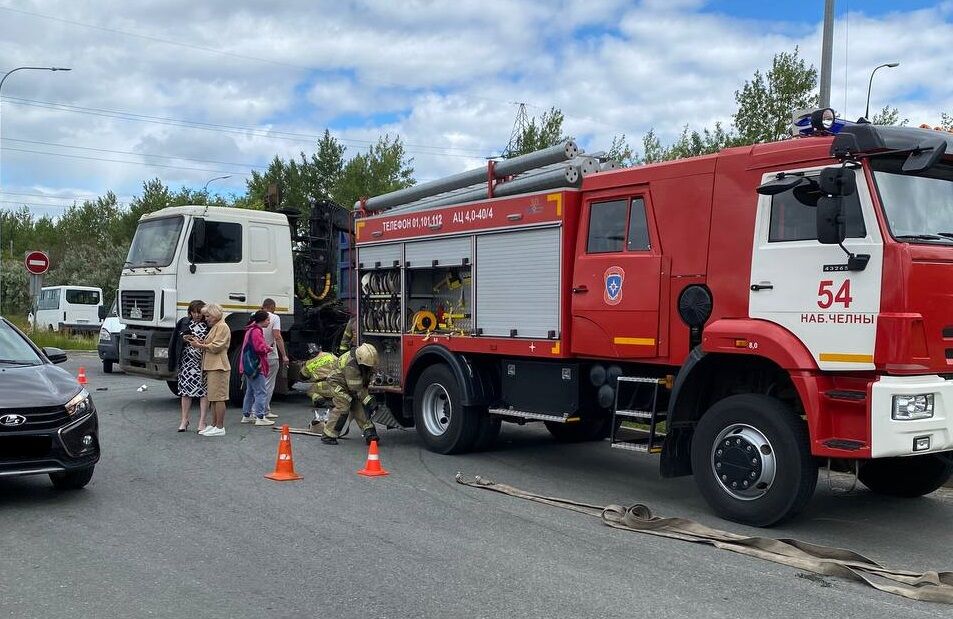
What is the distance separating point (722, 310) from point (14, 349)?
6.23m

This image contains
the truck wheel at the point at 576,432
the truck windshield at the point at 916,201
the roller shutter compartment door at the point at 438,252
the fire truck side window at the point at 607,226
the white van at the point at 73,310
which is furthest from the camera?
the white van at the point at 73,310

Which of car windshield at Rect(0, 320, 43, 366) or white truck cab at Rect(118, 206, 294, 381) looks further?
white truck cab at Rect(118, 206, 294, 381)

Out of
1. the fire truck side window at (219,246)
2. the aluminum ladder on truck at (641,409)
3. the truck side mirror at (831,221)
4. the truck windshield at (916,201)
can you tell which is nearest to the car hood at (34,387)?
the aluminum ladder on truck at (641,409)

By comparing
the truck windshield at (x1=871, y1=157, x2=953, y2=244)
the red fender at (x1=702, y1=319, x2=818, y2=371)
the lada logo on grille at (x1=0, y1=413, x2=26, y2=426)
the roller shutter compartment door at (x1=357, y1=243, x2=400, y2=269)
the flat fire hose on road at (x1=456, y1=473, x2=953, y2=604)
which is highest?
the truck windshield at (x1=871, y1=157, x2=953, y2=244)

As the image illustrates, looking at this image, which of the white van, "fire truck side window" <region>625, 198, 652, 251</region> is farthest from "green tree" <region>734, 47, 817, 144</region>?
the white van

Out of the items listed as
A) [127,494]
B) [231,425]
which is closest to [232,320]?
[231,425]

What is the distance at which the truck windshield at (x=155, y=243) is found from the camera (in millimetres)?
13758

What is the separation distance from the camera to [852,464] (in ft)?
25.9

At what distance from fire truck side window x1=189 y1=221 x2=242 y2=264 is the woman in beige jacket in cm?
299

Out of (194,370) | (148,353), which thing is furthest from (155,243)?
(194,370)

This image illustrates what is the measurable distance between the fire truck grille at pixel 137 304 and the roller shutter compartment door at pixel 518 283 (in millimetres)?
6620

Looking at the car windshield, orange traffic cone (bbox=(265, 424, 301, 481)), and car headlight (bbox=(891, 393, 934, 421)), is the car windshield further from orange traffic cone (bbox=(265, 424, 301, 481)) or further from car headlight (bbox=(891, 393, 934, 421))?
car headlight (bbox=(891, 393, 934, 421))

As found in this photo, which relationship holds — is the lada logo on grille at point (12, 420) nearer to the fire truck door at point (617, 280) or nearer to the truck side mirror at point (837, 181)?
the fire truck door at point (617, 280)

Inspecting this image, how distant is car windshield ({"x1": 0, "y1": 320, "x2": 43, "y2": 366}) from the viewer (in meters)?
7.70
